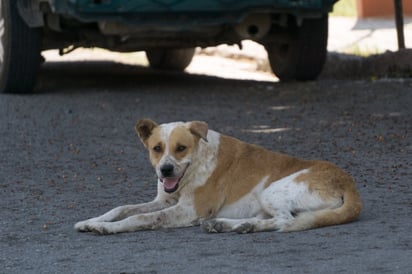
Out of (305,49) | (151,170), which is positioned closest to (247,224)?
(151,170)

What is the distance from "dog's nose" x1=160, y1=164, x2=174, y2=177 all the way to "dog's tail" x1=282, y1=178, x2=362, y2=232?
72 cm

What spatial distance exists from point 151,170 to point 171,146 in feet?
7.10

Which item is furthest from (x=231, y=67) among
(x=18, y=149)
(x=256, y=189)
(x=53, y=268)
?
(x=53, y=268)

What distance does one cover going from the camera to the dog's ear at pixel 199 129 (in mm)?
A: 6871

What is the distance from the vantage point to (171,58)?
15.3 meters

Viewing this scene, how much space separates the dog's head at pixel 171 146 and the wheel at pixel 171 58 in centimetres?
832

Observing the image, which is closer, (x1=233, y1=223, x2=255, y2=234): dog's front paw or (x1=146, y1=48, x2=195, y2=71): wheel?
(x1=233, y1=223, x2=255, y2=234): dog's front paw

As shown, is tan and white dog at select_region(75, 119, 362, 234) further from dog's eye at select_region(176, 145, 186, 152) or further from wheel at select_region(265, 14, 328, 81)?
wheel at select_region(265, 14, 328, 81)

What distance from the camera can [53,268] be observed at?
5.88 meters

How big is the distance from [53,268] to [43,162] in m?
3.53

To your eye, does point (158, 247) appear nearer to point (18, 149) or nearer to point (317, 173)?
point (317, 173)

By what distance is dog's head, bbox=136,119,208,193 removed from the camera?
22.2ft

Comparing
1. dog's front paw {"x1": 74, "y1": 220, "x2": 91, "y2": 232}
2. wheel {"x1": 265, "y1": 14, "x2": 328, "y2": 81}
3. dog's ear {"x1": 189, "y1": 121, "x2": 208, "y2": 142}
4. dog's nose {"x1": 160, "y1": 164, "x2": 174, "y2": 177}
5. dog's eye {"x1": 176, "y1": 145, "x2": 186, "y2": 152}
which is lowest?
wheel {"x1": 265, "y1": 14, "x2": 328, "y2": 81}

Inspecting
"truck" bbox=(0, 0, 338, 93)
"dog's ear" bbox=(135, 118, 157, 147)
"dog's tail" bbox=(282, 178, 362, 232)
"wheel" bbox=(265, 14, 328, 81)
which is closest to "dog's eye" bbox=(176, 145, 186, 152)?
"dog's ear" bbox=(135, 118, 157, 147)
